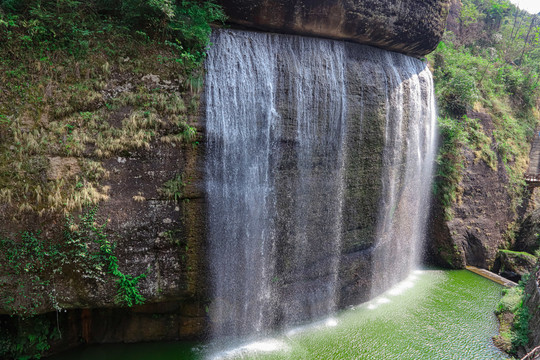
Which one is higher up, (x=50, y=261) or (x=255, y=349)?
(x=50, y=261)

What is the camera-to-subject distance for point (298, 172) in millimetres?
7422

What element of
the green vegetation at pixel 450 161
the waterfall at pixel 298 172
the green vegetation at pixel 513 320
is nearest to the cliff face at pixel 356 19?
the waterfall at pixel 298 172

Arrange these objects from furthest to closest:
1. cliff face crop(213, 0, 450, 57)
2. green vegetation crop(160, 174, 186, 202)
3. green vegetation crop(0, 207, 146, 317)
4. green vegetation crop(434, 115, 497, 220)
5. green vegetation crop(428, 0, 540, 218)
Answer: green vegetation crop(428, 0, 540, 218), green vegetation crop(434, 115, 497, 220), cliff face crop(213, 0, 450, 57), green vegetation crop(160, 174, 186, 202), green vegetation crop(0, 207, 146, 317)

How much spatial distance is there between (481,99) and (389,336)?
1133 centimetres

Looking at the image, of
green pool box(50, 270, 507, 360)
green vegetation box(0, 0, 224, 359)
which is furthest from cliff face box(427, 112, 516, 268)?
green vegetation box(0, 0, 224, 359)

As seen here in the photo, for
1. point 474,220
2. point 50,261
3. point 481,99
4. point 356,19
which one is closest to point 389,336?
point 474,220

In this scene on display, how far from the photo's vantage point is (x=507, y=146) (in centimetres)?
1347

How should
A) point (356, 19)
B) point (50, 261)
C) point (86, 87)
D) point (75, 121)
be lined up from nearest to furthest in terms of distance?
point (50, 261) → point (75, 121) → point (86, 87) → point (356, 19)

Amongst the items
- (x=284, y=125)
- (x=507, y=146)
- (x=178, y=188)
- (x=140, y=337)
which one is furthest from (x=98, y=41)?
(x=507, y=146)

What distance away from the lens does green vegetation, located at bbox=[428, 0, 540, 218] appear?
38.7 feet

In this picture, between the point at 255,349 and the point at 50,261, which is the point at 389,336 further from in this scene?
the point at 50,261

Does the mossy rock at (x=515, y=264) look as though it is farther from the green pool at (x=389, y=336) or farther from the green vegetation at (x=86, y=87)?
the green vegetation at (x=86, y=87)

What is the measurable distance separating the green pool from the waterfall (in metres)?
0.46

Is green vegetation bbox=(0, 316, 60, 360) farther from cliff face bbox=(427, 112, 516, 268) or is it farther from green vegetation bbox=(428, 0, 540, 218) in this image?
green vegetation bbox=(428, 0, 540, 218)
